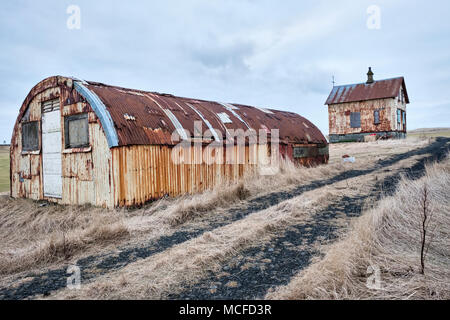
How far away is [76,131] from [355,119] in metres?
28.8

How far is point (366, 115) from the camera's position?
30016mm

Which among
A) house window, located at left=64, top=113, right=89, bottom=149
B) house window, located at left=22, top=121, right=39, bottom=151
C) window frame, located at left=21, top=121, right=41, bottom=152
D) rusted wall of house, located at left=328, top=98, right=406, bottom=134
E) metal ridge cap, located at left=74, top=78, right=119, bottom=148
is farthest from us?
rusted wall of house, located at left=328, top=98, right=406, bottom=134

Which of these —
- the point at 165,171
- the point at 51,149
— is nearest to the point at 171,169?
the point at 165,171

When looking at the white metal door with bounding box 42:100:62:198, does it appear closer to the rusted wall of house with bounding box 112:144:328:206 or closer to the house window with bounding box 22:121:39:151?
the house window with bounding box 22:121:39:151

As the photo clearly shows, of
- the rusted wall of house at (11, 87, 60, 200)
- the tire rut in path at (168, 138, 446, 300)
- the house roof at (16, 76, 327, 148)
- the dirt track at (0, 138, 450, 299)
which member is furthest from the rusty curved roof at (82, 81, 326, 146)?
the tire rut in path at (168, 138, 446, 300)

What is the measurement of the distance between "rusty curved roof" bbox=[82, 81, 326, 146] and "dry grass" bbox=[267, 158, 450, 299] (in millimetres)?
5954

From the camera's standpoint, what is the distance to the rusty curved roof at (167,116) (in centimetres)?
816

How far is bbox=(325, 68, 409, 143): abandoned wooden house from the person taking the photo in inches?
1140

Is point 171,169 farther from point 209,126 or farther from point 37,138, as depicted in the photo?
point 37,138

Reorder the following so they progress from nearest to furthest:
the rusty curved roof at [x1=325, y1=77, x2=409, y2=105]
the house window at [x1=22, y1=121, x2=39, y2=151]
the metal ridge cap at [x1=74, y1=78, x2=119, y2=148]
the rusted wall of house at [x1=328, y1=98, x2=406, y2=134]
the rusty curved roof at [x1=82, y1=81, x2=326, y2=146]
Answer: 1. the metal ridge cap at [x1=74, y1=78, x2=119, y2=148]
2. the rusty curved roof at [x1=82, y1=81, x2=326, y2=146]
3. the house window at [x1=22, y1=121, x2=39, y2=151]
4. the rusted wall of house at [x1=328, y1=98, x2=406, y2=134]
5. the rusty curved roof at [x1=325, y1=77, x2=409, y2=105]

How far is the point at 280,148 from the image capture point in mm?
13359

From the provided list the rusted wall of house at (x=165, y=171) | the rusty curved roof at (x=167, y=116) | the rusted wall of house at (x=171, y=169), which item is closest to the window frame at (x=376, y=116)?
the rusty curved roof at (x=167, y=116)
